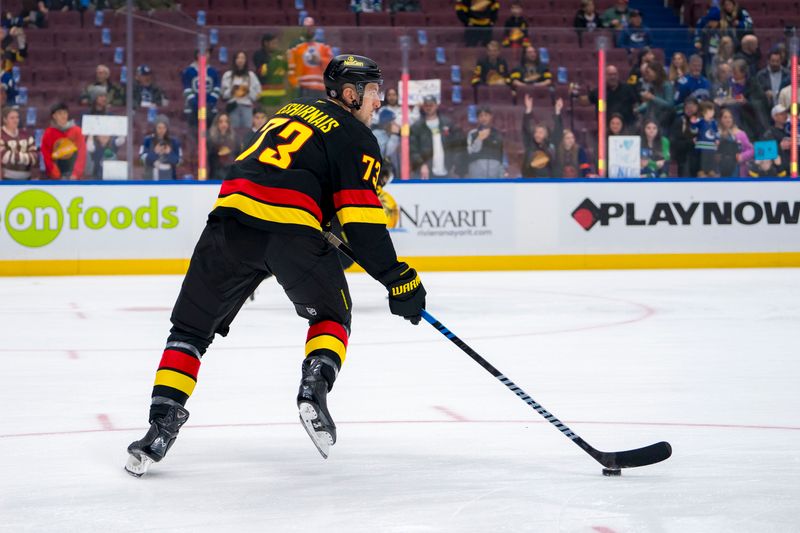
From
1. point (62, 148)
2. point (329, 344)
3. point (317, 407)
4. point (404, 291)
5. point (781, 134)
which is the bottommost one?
point (317, 407)

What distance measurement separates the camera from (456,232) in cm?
1174

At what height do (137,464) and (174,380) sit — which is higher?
(174,380)

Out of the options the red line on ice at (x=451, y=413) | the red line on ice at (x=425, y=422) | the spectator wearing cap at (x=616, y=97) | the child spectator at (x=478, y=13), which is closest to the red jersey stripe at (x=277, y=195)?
the red line on ice at (x=425, y=422)

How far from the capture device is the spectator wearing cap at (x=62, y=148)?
10977 millimetres

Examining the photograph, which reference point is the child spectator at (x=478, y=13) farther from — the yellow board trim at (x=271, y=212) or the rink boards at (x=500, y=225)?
the yellow board trim at (x=271, y=212)

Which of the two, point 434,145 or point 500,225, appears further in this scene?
point 500,225

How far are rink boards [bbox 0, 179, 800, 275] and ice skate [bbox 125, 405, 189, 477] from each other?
784 centimetres

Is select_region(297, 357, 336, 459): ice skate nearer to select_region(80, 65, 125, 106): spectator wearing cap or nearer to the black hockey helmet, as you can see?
the black hockey helmet

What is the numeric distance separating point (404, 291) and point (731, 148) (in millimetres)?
8773

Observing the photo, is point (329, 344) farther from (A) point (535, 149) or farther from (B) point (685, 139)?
(B) point (685, 139)

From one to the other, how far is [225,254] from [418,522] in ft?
3.28

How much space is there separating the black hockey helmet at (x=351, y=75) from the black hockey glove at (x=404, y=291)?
50 cm

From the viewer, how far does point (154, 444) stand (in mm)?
3492

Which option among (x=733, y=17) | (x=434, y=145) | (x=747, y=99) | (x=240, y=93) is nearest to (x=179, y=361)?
(x=240, y=93)
